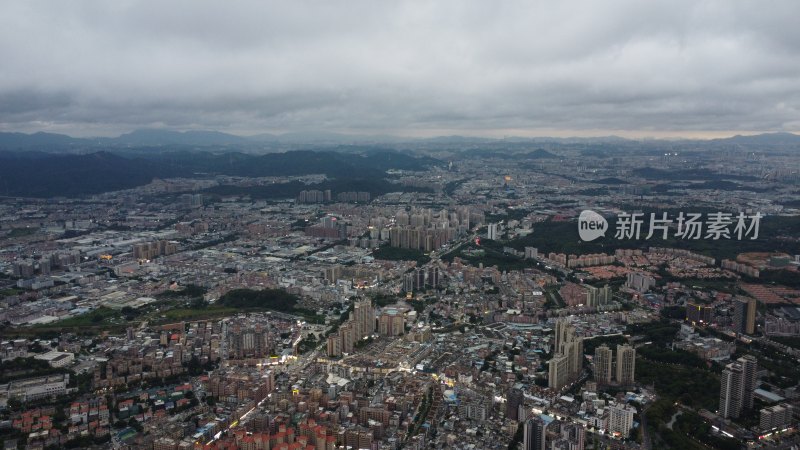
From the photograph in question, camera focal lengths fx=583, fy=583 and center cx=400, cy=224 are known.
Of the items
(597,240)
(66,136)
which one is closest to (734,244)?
(597,240)

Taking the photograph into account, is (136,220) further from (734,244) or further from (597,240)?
(734,244)

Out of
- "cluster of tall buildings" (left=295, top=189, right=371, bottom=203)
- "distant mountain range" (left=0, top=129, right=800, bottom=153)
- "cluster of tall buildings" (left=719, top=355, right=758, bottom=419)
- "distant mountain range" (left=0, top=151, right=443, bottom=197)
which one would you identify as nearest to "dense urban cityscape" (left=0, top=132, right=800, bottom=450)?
"cluster of tall buildings" (left=719, top=355, right=758, bottom=419)

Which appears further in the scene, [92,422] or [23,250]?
[23,250]

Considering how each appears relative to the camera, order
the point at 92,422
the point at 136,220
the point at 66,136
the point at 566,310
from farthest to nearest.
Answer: the point at 66,136 → the point at 136,220 → the point at 566,310 → the point at 92,422

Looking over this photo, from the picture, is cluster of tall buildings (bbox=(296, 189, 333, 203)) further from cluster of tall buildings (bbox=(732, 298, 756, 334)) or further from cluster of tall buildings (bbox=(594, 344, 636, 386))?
cluster of tall buildings (bbox=(594, 344, 636, 386))

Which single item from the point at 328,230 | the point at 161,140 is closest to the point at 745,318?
the point at 328,230

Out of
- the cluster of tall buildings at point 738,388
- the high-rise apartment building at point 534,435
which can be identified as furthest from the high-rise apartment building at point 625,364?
the high-rise apartment building at point 534,435
